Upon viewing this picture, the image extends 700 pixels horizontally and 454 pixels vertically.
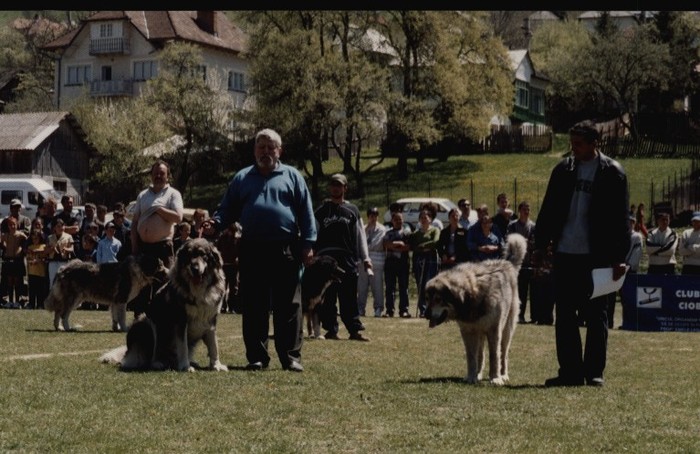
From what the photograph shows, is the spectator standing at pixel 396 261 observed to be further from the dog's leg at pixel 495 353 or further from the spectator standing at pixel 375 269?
the dog's leg at pixel 495 353

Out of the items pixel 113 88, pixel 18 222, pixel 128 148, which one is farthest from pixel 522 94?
pixel 18 222

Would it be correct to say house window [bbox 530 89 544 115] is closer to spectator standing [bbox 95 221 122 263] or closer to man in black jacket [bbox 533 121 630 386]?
spectator standing [bbox 95 221 122 263]

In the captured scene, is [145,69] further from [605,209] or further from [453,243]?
[605,209]

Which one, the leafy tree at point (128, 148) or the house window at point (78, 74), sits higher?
the house window at point (78, 74)

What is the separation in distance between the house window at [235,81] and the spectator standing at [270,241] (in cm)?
7199

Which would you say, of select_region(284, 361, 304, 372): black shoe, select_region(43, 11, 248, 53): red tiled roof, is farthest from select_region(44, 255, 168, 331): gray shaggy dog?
select_region(43, 11, 248, 53): red tiled roof

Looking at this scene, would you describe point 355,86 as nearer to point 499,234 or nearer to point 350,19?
point 350,19

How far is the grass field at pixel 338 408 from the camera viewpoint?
6297mm

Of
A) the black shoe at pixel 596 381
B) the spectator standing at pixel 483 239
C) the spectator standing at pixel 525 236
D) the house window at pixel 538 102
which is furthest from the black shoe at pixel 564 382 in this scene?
the house window at pixel 538 102

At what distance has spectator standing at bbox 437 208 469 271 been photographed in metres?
20.3

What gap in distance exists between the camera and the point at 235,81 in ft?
270

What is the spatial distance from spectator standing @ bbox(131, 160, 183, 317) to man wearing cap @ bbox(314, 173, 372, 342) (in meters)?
2.91

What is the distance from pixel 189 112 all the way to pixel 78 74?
26.4m

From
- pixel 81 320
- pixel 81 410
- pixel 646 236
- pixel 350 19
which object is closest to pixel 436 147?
pixel 350 19
